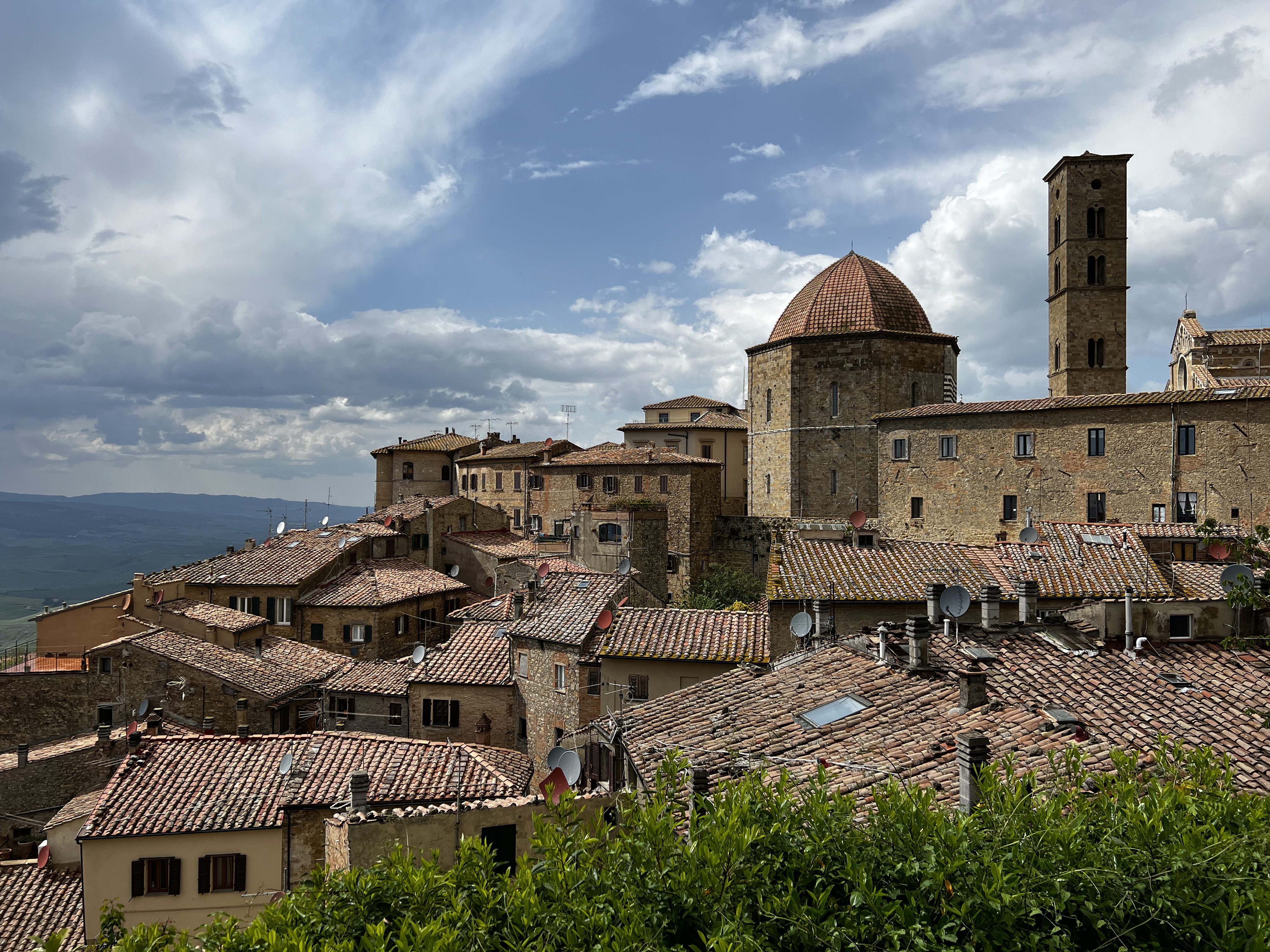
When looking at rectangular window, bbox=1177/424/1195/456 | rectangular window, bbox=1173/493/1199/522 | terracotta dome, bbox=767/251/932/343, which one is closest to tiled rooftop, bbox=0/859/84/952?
rectangular window, bbox=1173/493/1199/522

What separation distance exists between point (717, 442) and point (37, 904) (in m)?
47.6

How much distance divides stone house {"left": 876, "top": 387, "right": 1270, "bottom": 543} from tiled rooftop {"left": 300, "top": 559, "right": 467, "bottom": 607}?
22189 millimetres

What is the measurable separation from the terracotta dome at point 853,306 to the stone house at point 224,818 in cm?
3327

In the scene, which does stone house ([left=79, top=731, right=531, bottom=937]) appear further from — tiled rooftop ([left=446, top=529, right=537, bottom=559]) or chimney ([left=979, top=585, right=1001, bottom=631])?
tiled rooftop ([left=446, top=529, right=537, bottom=559])

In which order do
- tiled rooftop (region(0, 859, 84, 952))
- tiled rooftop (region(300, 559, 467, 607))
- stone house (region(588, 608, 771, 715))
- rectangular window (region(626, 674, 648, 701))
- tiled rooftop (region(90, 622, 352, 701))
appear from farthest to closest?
tiled rooftop (region(300, 559, 467, 607)) → tiled rooftop (region(90, 622, 352, 701)) → rectangular window (region(626, 674, 648, 701)) → stone house (region(588, 608, 771, 715)) → tiled rooftop (region(0, 859, 84, 952))

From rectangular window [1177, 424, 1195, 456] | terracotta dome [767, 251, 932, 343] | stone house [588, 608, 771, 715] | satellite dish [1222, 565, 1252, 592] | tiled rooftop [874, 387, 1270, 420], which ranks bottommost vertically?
stone house [588, 608, 771, 715]

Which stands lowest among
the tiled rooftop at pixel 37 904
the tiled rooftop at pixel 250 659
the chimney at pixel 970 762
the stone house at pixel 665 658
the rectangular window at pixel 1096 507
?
the tiled rooftop at pixel 37 904

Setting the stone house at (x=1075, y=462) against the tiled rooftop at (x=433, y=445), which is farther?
the tiled rooftop at (x=433, y=445)

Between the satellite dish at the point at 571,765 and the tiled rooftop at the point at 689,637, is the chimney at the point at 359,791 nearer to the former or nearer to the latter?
the satellite dish at the point at 571,765

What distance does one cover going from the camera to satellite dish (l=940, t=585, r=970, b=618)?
16609 mm

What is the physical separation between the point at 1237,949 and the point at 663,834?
10.4 feet

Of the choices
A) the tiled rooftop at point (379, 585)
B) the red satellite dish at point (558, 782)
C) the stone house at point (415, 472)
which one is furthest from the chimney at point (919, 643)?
the stone house at point (415, 472)

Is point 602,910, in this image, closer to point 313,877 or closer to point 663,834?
point 663,834

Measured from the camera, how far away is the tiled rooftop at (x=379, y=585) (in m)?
38.1
